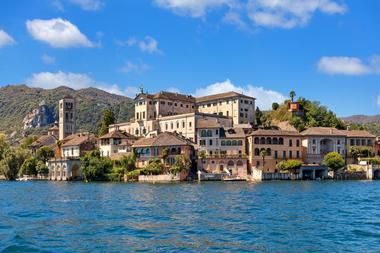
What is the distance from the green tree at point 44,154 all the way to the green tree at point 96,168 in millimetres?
24222

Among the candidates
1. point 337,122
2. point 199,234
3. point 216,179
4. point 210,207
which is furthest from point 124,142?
point 199,234

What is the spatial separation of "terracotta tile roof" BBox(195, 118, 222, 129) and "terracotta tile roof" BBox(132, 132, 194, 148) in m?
3.82

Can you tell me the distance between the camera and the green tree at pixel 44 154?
385ft

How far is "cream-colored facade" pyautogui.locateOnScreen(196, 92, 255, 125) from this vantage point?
112500mm

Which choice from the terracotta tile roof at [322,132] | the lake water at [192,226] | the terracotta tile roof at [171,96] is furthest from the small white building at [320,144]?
the lake water at [192,226]

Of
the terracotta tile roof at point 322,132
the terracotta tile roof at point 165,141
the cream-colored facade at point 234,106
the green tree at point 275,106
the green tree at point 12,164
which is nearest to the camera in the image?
the terracotta tile roof at point 165,141

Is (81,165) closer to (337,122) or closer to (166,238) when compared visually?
(337,122)

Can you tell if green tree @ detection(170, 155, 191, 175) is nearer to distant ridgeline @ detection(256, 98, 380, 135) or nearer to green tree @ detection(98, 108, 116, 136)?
distant ridgeline @ detection(256, 98, 380, 135)

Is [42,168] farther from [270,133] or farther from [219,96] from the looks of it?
[270,133]

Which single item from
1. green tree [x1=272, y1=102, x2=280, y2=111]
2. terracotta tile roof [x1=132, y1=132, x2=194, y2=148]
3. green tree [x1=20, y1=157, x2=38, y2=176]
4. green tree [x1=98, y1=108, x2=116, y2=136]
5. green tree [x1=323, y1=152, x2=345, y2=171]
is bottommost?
green tree [x1=20, y1=157, x2=38, y2=176]

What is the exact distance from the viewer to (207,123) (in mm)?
98625

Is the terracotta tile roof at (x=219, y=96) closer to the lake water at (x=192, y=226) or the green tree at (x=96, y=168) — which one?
the green tree at (x=96, y=168)

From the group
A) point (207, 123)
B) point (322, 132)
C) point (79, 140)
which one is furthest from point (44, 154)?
point (322, 132)

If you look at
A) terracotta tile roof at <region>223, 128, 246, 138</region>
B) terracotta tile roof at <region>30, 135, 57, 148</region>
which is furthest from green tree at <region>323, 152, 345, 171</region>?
terracotta tile roof at <region>30, 135, 57, 148</region>
